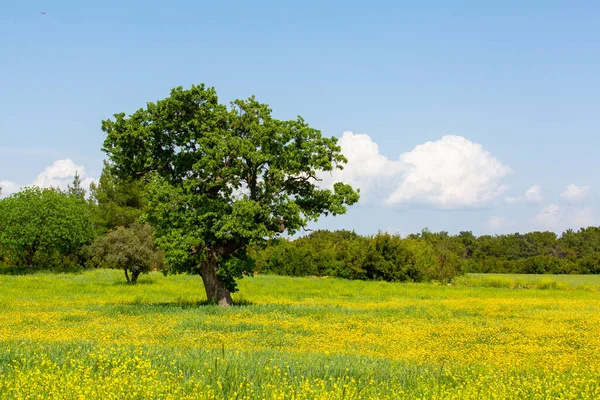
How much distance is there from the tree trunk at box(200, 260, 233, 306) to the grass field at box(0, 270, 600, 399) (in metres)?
2.16

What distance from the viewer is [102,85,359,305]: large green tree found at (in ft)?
107

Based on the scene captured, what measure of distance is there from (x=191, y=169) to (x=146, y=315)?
9355 millimetres

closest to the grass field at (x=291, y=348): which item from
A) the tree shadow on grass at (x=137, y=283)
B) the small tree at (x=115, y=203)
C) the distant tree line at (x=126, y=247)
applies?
the tree shadow on grass at (x=137, y=283)

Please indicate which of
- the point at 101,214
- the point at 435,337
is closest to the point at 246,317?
the point at 435,337

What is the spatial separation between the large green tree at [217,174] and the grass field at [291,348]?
151 inches

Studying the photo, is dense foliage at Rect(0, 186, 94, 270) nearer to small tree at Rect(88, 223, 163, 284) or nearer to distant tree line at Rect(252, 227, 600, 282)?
small tree at Rect(88, 223, 163, 284)

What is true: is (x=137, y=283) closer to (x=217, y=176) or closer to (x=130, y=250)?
(x=130, y=250)

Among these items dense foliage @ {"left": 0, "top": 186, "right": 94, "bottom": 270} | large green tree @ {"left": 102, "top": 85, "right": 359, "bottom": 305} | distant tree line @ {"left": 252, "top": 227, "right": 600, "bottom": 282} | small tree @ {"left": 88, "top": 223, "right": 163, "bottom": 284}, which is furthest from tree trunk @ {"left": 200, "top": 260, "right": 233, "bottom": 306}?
dense foliage @ {"left": 0, "top": 186, "right": 94, "bottom": 270}

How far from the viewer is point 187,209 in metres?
33.8

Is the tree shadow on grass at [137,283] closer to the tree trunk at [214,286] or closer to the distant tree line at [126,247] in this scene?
the distant tree line at [126,247]

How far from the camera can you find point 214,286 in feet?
116

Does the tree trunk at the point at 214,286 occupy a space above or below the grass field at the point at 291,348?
above

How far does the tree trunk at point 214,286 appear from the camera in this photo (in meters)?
35.2

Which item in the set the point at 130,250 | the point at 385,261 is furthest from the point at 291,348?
the point at 385,261
